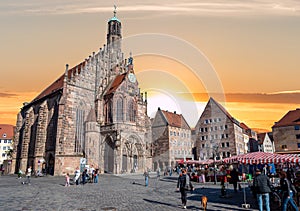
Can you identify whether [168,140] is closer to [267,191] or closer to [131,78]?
[131,78]

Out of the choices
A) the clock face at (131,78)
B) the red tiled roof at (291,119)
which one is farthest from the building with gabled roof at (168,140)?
the red tiled roof at (291,119)

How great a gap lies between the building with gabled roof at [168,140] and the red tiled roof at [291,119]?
74.1ft

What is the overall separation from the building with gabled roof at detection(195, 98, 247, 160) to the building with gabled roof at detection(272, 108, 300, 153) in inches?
342

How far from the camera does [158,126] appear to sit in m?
57.6

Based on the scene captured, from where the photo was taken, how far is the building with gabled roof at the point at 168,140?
5399 cm

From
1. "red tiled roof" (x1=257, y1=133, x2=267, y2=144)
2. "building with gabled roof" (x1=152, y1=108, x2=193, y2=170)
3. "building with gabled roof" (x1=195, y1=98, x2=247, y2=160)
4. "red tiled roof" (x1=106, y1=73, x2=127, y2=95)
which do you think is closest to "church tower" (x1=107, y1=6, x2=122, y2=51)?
"red tiled roof" (x1=106, y1=73, x2=127, y2=95)

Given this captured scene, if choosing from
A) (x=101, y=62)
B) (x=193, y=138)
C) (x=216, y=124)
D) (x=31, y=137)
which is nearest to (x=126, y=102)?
(x=101, y=62)

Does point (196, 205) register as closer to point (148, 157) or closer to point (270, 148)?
point (148, 157)

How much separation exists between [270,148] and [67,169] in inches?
2695

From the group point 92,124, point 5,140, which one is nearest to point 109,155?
point 92,124

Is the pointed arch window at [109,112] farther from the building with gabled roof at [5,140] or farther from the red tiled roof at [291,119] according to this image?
the building with gabled roof at [5,140]

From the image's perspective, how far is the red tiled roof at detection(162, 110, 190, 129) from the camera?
57.8 metres

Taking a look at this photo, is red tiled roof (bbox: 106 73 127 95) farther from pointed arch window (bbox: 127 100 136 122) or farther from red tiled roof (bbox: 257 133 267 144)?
red tiled roof (bbox: 257 133 267 144)

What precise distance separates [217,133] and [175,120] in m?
11.3
